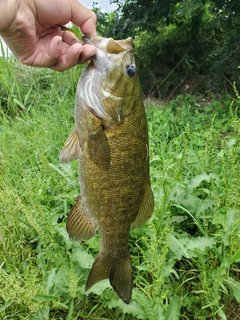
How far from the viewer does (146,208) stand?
6.06 feet

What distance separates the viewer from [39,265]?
2521mm

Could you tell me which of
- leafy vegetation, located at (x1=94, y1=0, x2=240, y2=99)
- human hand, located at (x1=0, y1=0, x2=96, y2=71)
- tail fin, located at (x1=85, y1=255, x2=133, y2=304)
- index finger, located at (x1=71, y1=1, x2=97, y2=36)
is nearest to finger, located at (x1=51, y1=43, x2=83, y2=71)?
human hand, located at (x1=0, y1=0, x2=96, y2=71)

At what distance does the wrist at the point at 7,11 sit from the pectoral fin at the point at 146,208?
39.2 inches

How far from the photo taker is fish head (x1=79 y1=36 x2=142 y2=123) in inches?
65.1

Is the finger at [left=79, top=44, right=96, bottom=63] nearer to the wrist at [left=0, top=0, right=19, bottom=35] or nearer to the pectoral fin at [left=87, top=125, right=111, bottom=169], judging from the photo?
the pectoral fin at [left=87, top=125, right=111, bottom=169]

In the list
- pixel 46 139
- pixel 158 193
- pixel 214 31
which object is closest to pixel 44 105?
pixel 46 139

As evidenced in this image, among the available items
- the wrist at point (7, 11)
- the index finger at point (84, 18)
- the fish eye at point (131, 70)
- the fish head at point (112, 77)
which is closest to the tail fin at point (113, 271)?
the fish head at point (112, 77)

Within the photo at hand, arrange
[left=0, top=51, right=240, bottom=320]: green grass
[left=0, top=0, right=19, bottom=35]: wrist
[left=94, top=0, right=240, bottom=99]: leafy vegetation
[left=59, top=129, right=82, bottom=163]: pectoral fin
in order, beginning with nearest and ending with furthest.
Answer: [left=59, top=129, right=82, bottom=163]: pectoral fin, [left=0, top=0, right=19, bottom=35]: wrist, [left=0, top=51, right=240, bottom=320]: green grass, [left=94, top=0, right=240, bottom=99]: leafy vegetation

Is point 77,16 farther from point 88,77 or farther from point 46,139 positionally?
point 46,139

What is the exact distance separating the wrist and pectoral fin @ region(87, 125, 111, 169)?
26.8 inches

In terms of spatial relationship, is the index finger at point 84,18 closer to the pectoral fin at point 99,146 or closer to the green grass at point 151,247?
the pectoral fin at point 99,146

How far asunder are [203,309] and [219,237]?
0.44 meters

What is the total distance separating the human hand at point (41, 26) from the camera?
184 centimetres

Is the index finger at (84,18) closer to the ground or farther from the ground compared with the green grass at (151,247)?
farther from the ground
